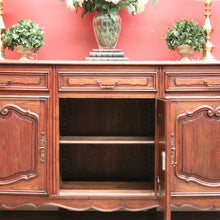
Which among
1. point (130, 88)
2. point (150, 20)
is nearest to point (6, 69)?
point (130, 88)

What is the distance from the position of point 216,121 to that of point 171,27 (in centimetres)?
67

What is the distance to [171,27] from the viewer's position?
1.74 metres

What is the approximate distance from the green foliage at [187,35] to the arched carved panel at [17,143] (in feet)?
2.61

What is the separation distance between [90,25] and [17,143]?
80cm

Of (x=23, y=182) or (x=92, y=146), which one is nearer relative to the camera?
(x=23, y=182)

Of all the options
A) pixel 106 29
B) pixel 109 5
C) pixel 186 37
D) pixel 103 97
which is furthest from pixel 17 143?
pixel 186 37

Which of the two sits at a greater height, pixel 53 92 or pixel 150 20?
pixel 150 20

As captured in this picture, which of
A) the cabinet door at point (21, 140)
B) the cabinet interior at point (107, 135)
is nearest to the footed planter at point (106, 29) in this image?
the cabinet interior at point (107, 135)

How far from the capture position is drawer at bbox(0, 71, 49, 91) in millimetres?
1356

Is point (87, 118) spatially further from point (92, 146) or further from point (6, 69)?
point (6, 69)

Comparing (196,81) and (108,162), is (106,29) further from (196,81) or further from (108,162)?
(108,162)

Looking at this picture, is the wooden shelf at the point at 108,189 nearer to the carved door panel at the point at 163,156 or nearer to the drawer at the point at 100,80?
the carved door panel at the point at 163,156

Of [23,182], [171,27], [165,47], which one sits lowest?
[23,182]

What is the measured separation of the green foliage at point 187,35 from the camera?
5.09ft
